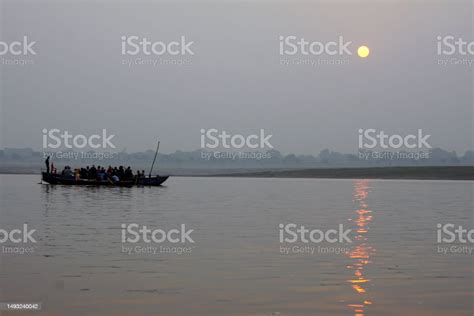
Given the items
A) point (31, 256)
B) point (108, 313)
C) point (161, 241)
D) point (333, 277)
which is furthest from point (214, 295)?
point (161, 241)

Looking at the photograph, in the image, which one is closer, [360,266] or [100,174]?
[360,266]

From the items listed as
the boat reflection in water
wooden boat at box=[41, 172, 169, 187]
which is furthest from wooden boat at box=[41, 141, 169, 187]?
the boat reflection in water

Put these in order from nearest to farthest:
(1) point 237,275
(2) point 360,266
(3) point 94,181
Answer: (1) point 237,275, (2) point 360,266, (3) point 94,181

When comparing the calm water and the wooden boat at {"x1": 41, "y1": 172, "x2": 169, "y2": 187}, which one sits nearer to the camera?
the calm water

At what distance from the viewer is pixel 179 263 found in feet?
67.3

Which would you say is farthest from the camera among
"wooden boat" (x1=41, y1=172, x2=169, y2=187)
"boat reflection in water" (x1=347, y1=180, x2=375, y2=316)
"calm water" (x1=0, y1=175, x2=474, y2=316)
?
"wooden boat" (x1=41, y1=172, x2=169, y2=187)

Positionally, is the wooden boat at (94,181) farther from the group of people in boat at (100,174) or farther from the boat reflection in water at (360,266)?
the boat reflection in water at (360,266)

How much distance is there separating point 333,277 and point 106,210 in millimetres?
26309

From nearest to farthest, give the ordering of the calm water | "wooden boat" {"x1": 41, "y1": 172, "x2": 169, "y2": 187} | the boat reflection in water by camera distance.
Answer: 1. the calm water
2. the boat reflection in water
3. "wooden boat" {"x1": 41, "y1": 172, "x2": 169, "y2": 187}

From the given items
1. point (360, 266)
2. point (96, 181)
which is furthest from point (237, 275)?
point (96, 181)

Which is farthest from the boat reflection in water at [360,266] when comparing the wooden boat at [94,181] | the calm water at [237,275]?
the wooden boat at [94,181]

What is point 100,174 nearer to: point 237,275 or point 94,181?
point 94,181

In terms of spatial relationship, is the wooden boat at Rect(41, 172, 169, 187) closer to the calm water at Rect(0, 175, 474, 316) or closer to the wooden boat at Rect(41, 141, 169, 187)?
the wooden boat at Rect(41, 141, 169, 187)

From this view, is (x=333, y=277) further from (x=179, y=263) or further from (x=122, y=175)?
(x=122, y=175)
